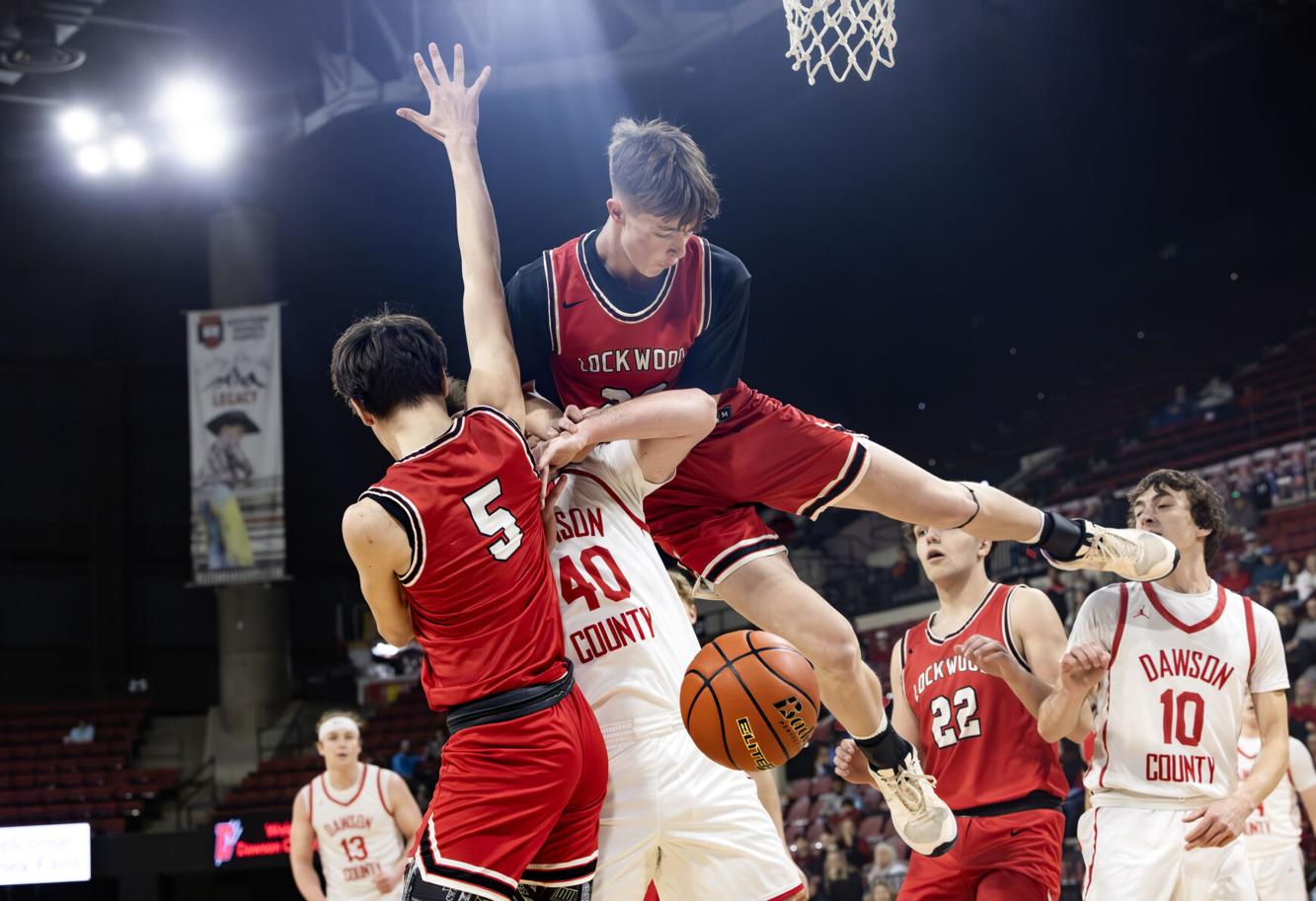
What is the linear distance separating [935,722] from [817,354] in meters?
17.8

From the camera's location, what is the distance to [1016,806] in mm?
4844

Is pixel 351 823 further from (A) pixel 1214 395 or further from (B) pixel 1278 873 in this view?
(A) pixel 1214 395

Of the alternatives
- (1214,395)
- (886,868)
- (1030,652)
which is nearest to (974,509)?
(1030,652)

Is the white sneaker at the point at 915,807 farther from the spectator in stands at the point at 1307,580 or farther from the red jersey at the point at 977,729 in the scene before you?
the spectator in stands at the point at 1307,580

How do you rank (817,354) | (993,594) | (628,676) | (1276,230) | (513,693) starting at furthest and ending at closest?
(817,354) → (1276,230) → (993,594) → (628,676) → (513,693)

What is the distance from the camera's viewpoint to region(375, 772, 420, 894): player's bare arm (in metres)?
8.34

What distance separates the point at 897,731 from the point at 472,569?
8.21 feet

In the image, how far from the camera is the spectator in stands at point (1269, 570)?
1247 cm

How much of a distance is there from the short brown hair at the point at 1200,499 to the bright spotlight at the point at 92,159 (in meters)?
17.4

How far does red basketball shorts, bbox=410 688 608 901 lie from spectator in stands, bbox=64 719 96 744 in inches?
678

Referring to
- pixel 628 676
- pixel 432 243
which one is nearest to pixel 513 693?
pixel 628 676

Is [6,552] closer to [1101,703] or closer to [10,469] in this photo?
[10,469]

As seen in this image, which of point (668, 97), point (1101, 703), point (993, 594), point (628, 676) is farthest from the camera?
point (668, 97)

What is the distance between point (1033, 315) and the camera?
22.0 m
